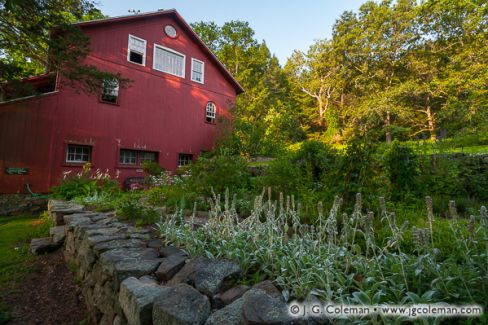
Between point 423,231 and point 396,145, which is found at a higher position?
point 396,145

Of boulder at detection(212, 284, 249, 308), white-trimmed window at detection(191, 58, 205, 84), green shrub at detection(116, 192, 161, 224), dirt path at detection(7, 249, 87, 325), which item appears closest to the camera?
boulder at detection(212, 284, 249, 308)

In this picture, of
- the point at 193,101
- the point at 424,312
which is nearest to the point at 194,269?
the point at 424,312

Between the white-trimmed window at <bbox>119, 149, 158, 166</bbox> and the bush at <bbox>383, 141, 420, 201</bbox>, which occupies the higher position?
the white-trimmed window at <bbox>119, 149, 158, 166</bbox>

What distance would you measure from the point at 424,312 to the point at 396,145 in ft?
10.8

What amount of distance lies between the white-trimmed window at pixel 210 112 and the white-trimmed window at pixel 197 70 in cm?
134

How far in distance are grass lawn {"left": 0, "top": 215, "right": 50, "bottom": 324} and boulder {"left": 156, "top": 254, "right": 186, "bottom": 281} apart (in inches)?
85.4

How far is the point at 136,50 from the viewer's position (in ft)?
36.0

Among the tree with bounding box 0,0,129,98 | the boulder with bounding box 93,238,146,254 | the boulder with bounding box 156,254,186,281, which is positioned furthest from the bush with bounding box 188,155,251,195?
the tree with bounding box 0,0,129,98

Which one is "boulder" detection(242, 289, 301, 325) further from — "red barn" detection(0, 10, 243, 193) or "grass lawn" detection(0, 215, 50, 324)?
"red barn" detection(0, 10, 243, 193)

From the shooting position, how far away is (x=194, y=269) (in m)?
1.91

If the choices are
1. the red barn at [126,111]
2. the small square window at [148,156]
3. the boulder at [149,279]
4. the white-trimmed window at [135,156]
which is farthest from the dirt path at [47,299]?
the small square window at [148,156]

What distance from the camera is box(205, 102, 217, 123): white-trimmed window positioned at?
44.1 feet

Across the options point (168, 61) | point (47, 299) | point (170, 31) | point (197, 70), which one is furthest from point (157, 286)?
point (170, 31)

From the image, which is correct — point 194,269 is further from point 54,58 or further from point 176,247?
point 54,58
